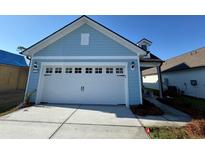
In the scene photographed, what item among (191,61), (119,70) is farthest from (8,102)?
(191,61)

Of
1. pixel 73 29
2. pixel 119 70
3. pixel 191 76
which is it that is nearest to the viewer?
pixel 119 70

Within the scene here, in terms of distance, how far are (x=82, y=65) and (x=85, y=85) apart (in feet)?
4.36

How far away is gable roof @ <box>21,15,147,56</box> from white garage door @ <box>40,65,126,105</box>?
1.38m

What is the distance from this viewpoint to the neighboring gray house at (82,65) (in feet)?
25.5

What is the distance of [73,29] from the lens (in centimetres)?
821

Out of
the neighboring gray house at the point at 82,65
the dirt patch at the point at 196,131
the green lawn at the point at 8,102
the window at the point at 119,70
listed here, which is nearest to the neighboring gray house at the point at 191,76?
the neighboring gray house at the point at 82,65

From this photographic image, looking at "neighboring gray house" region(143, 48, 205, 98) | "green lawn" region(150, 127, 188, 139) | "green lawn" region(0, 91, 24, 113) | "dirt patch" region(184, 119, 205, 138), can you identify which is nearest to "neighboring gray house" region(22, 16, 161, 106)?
"green lawn" region(0, 91, 24, 113)

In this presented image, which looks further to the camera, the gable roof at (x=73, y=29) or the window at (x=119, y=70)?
the window at (x=119, y=70)

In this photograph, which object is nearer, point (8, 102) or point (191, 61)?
point (8, 102)

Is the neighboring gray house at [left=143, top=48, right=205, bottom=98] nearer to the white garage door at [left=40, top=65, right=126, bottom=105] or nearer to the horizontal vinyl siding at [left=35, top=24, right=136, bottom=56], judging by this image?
the horizontal vinyl siding at [left=35, top=24, right=136, bottom=56]

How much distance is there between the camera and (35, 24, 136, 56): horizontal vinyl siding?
7859 mm

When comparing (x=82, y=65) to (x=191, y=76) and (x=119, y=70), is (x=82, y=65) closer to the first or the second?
(x=119, y=70)

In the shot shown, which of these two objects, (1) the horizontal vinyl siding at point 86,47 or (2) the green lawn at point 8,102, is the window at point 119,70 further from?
(2) the green lawn at point 8,102
